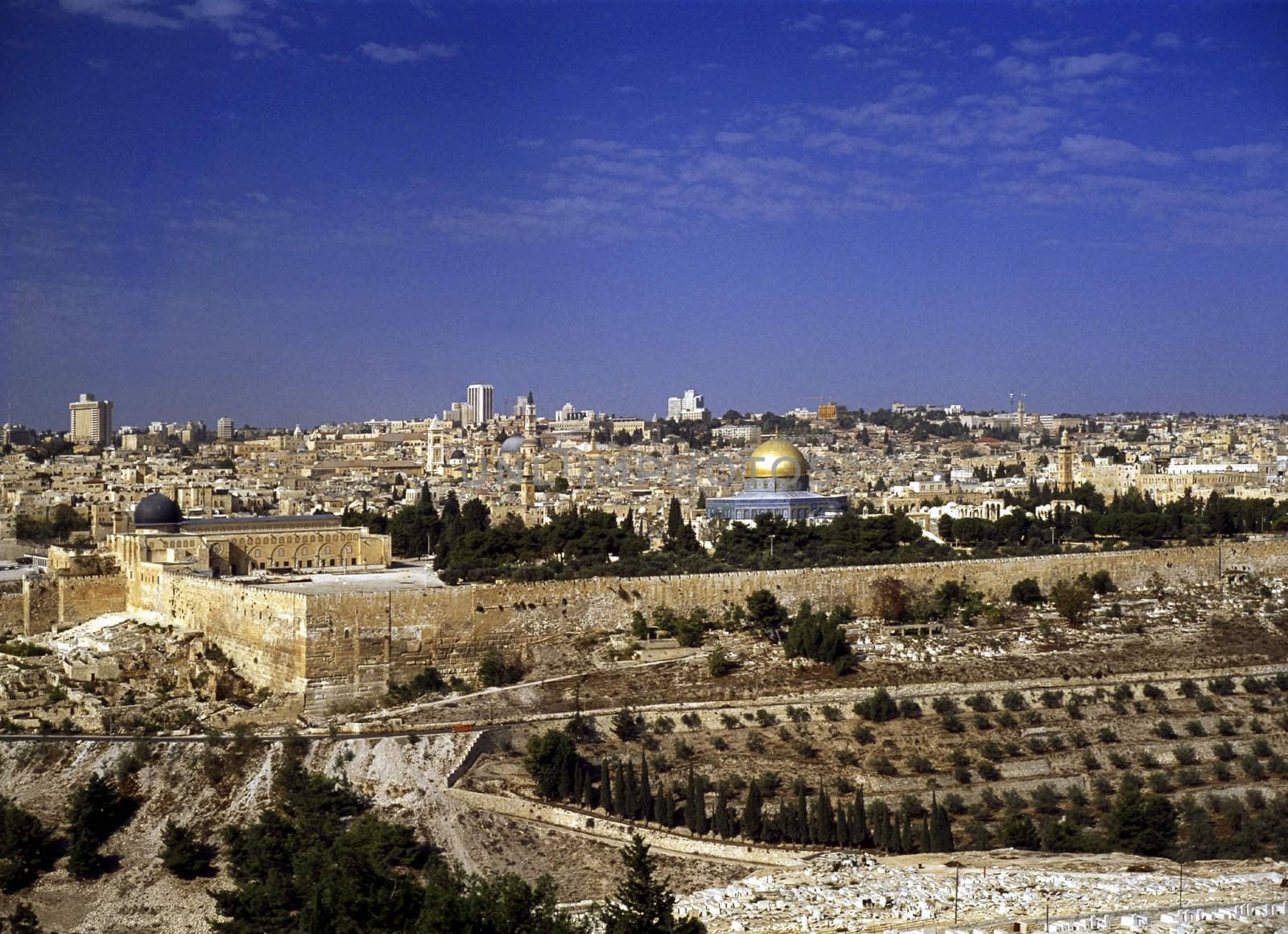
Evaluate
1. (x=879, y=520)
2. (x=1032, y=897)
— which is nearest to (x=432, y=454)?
(x=879, y=520)

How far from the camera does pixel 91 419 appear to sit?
111 meters

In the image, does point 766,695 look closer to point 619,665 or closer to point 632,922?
point 619,665

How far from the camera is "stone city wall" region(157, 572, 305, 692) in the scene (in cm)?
2458

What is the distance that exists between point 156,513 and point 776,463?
15.8m

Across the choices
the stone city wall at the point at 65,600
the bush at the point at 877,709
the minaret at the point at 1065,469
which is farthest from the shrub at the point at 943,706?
the minaret at the point at 1065,469

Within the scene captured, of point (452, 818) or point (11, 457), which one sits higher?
point (11, 457)

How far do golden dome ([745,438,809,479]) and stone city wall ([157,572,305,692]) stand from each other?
17.5m

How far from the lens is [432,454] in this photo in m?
89.8

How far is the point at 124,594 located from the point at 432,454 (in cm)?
6015

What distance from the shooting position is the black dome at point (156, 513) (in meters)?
32.0

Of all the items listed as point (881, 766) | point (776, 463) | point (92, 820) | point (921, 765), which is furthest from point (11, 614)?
point (776, 463)

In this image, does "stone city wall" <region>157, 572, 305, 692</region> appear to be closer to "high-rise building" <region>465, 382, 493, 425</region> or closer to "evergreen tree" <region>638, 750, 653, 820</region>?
"evergreen tree" <region>638, 750, 653, 820</region>

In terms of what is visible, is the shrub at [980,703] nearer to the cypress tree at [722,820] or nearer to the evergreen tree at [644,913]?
the cypress tree at [722,820]

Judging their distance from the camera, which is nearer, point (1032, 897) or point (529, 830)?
point (1032, 897)
